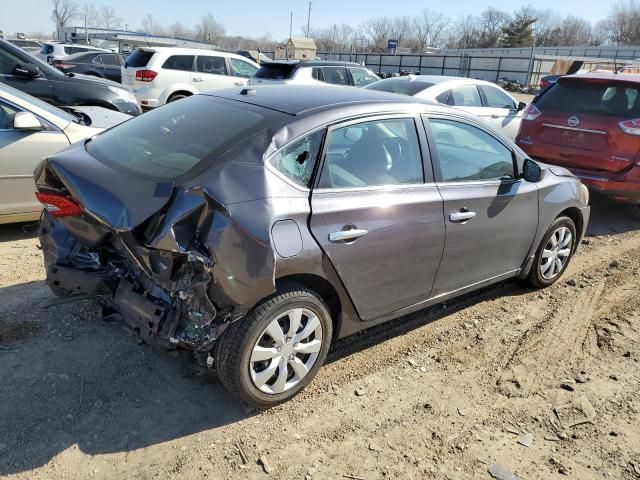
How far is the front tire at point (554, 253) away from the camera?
4551 millimetres

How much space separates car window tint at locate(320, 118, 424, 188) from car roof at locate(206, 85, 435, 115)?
0.19 metres

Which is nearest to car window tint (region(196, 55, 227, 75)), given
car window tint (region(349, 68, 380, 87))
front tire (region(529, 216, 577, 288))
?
car window tint (region(349, 68, 380, 87))

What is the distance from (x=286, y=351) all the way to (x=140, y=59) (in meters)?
11.4

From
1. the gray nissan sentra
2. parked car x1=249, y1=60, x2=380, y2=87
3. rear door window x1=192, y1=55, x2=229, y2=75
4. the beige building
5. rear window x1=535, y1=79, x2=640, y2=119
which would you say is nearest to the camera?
the gray nissan sentra

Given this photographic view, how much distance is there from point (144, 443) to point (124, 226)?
43.9 inches

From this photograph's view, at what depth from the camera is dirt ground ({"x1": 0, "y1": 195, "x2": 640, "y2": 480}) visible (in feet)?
8.69

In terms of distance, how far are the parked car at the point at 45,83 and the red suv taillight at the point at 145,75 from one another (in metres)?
4.46

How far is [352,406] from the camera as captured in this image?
10.2 ft

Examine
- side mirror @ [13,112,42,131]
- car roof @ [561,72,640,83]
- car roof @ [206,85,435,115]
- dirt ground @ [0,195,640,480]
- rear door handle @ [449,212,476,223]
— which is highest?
car roof @ [561,72,640,83]

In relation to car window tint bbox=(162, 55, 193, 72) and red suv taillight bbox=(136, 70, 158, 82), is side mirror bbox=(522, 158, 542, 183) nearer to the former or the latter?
red suv taillight bbox=(136, 70, 158, 82)

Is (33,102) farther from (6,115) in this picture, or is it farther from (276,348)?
(276,348)

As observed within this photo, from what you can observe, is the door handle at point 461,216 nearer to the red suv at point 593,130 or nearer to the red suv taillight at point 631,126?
the red suv at point 593,130

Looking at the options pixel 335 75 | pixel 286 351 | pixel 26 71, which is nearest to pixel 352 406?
pixel 286 351

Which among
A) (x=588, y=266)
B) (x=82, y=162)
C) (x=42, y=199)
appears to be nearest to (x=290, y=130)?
(x=82, y=162)
